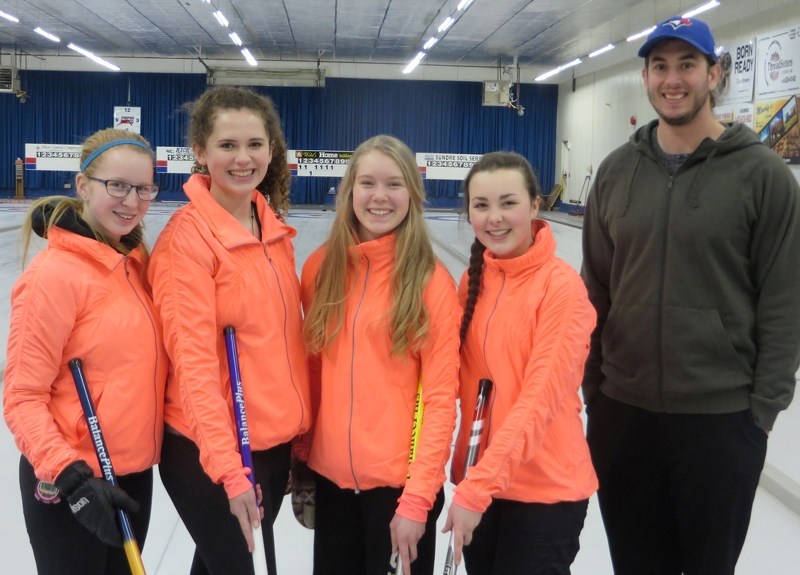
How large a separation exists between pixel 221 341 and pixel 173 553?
61.1 inches

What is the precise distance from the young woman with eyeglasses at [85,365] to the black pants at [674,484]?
131 cm

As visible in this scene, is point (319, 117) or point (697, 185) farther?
point (319, 117)

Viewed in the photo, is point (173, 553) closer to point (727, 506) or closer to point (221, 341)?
point (221, 341)

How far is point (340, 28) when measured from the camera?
696 inches

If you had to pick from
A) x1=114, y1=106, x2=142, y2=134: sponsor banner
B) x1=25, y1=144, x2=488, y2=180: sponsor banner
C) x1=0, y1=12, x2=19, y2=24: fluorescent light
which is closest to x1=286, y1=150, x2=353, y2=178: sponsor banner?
x1=25, y1=144, x2=488, y2=180: sponsor banner

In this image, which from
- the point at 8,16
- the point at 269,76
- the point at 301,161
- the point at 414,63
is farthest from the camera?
the point at 301,161

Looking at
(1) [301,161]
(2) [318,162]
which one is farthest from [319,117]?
(1) [301,161]

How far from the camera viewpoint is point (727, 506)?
1.98m

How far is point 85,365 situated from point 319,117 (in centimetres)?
2281

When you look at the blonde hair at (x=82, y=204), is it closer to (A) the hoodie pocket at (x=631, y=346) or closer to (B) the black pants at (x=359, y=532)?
(B) the black pants at (x=359, y=532)

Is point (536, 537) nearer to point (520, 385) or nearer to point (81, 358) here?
point (520, 385)

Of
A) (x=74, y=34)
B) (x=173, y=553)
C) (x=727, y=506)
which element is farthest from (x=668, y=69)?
(x=74, y=34)

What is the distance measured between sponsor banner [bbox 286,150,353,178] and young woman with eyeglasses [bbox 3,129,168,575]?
2117 centimetres

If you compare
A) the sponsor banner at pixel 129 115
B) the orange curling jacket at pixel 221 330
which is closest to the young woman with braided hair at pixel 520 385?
the orange curling jacket at pixel 221 330
